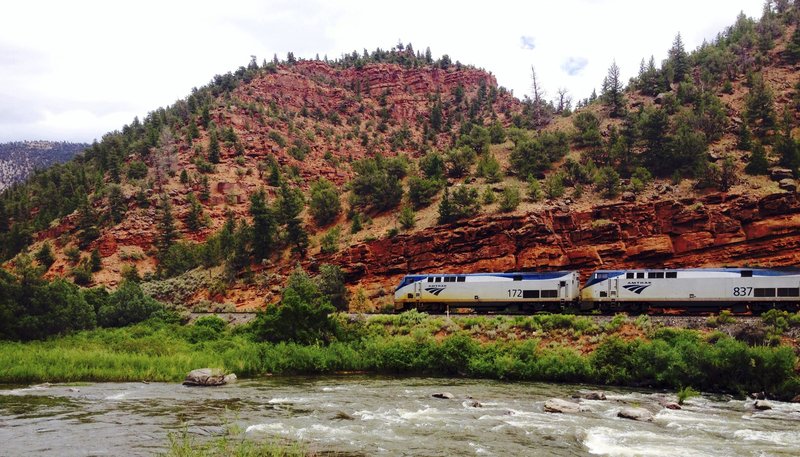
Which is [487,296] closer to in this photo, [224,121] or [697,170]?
[697,170]

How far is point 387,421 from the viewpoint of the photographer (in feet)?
69.9

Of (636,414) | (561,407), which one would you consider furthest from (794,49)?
(561,407)

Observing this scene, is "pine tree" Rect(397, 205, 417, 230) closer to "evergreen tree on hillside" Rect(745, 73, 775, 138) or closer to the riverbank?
the riverbank

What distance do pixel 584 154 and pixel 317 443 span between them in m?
57.6

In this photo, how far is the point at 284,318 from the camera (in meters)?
38.9

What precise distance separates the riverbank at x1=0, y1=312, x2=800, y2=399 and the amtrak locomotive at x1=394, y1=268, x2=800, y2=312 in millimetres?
4026

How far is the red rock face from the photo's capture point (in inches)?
1960

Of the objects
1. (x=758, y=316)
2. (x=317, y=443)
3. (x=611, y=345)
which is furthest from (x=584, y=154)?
(x=317, y=443)

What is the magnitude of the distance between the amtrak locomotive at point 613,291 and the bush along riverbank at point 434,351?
385 cm

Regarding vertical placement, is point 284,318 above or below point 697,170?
below

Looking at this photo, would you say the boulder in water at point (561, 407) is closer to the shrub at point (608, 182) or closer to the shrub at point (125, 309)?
the shrub at point (125, 309)

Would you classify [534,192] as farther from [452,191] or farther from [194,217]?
[194,217]

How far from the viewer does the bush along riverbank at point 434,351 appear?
1125 inches

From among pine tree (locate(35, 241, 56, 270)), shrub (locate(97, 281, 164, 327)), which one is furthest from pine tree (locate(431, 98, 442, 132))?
shrub (locate(97, 281, 164, 327))
